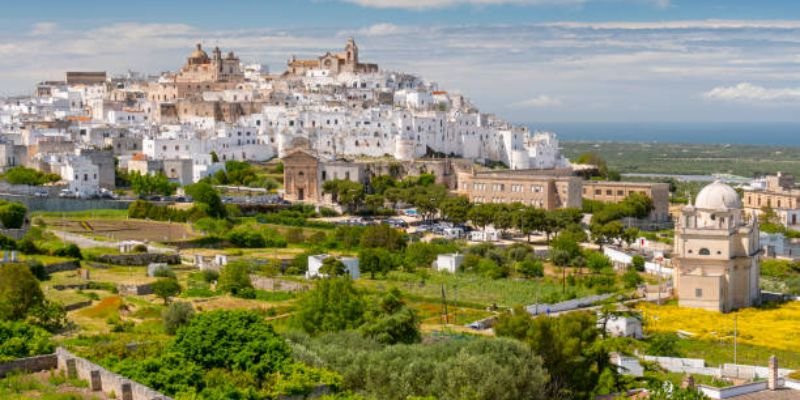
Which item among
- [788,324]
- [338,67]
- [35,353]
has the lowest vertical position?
[788,324]

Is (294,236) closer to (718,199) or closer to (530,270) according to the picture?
(530,270)

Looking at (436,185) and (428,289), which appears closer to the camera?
(428,289)

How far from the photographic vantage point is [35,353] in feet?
60.1

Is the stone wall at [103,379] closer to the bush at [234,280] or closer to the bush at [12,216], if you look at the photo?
the bush at [234,280]

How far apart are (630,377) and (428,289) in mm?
13997

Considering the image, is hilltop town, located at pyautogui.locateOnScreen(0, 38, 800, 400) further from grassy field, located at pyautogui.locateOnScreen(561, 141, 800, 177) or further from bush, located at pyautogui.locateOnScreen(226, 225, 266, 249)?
grassy field, located at pyautogui.locateOnScreen(561, 141, 800, 177)

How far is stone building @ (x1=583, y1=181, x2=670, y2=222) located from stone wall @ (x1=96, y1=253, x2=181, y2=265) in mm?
28540

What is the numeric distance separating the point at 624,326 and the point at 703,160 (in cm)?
11715

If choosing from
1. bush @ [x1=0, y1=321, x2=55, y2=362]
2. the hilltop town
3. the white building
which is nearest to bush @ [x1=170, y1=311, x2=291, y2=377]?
the hilltop town

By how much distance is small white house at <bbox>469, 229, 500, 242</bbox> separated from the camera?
53.6m

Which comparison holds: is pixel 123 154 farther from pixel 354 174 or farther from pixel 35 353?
pixel 35 353

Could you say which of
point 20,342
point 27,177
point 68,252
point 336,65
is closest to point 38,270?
point 68,252

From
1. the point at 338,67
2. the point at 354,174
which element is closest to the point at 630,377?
the point at 354,174

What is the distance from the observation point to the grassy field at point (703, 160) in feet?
392
